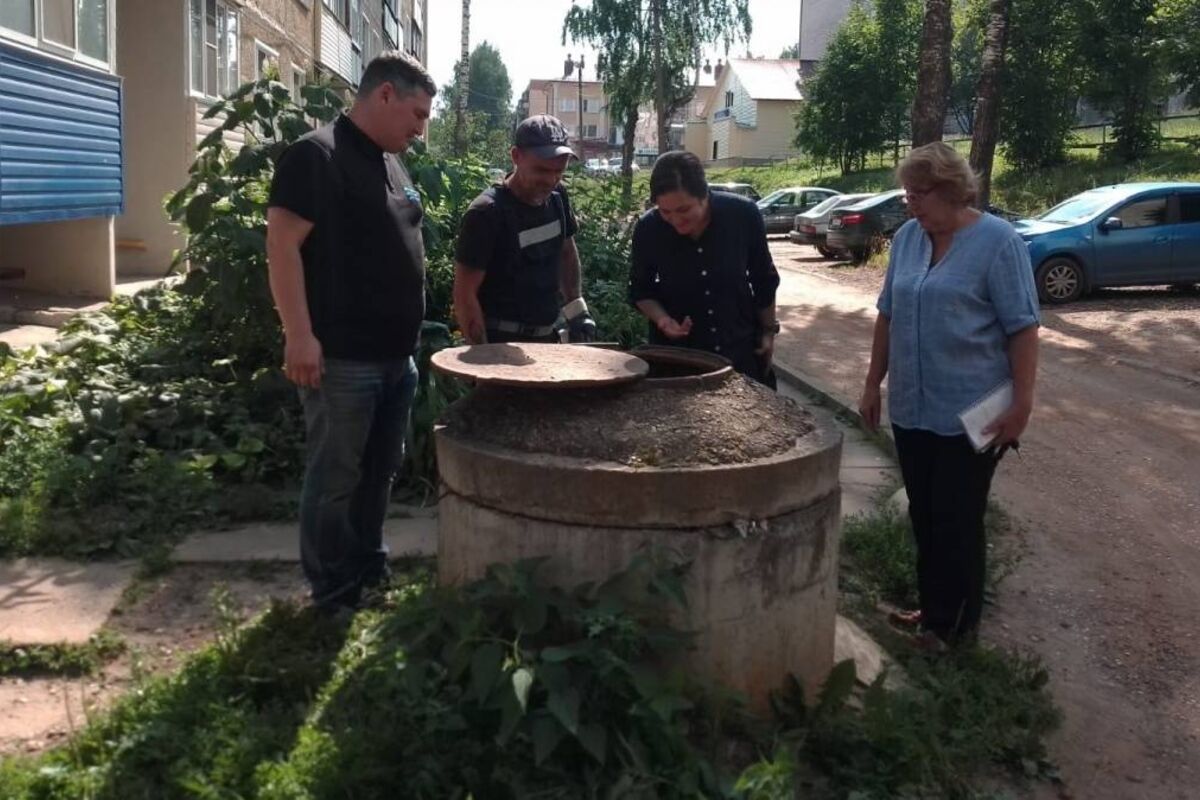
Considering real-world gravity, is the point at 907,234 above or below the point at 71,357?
above

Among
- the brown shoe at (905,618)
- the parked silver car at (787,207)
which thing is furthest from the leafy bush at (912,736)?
the parked silver car at (787,207)

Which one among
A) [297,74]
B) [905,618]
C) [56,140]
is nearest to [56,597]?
[905,618]

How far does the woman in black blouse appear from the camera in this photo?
4.61 meters

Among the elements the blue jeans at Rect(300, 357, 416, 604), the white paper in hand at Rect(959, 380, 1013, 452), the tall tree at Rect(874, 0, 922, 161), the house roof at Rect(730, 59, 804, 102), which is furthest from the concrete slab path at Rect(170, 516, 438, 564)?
the house roof at Rect(730, 59, 804, 102)

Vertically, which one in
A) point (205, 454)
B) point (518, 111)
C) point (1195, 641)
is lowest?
point (1195, 641)

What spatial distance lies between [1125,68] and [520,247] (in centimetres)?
2979

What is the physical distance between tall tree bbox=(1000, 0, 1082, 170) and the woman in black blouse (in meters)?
30.3

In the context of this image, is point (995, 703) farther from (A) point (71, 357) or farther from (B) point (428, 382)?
(A) point (71, 357)

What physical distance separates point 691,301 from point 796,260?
70.4 ft

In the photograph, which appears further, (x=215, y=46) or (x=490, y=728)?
(x=215, y=46)

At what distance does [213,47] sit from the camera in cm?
1492

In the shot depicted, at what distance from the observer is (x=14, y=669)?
3.73m

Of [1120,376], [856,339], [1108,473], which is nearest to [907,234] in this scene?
[1108,473]

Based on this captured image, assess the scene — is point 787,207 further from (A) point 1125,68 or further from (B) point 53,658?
(B) point 53,658
